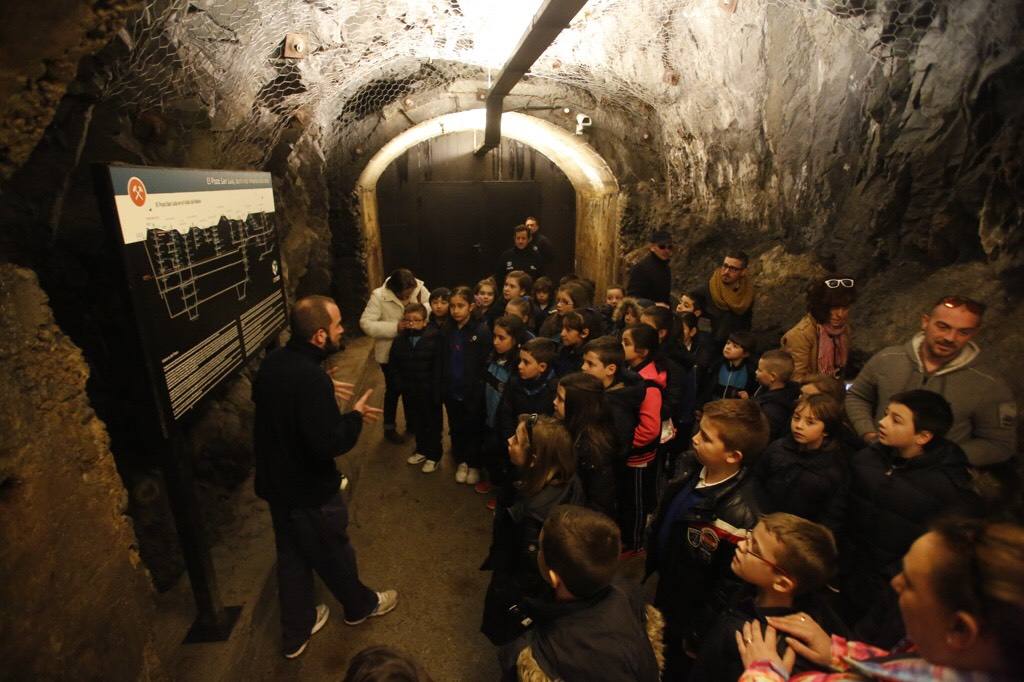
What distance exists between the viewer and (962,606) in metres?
0.97

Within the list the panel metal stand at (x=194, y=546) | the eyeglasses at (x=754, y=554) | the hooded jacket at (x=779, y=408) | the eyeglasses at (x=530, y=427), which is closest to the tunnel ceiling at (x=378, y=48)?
the panel metal stand at (x=194, y=546)

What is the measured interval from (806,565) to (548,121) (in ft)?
25.0

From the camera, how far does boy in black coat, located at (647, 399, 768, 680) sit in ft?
6.89

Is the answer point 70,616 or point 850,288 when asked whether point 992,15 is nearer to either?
point 850,288

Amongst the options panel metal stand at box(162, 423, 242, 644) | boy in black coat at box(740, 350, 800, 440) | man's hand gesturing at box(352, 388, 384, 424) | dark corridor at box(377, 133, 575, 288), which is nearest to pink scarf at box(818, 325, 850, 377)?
boy in black coat at box(740, 350, 800, 440)

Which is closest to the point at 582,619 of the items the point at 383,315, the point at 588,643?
the point at 588,643

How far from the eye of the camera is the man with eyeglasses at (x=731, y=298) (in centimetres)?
474

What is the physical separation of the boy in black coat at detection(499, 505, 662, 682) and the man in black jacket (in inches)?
47.8

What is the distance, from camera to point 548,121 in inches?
317

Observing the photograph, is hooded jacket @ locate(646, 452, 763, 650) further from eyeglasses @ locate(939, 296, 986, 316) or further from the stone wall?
the stone wall

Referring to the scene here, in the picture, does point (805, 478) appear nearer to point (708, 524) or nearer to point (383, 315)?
point (708, 524)

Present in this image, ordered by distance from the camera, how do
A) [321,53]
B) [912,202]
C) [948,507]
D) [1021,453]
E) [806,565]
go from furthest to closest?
1. [321,53]
2. [912,202]
3. [1021,453]
4. [948,507]
5. [806,565]

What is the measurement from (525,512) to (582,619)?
0.73 meters

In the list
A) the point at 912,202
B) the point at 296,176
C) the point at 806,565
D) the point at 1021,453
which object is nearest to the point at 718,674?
the point at 806,565
